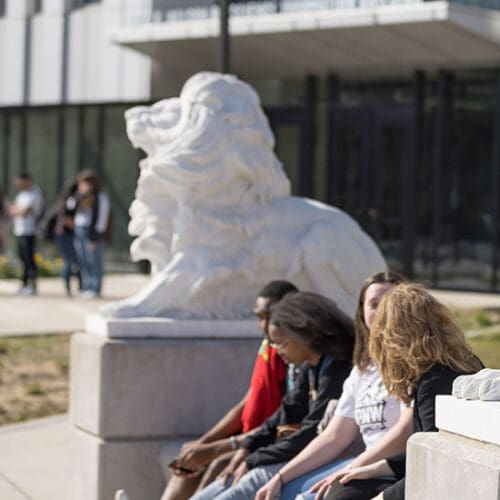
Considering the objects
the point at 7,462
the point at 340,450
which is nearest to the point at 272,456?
the point at 340,450

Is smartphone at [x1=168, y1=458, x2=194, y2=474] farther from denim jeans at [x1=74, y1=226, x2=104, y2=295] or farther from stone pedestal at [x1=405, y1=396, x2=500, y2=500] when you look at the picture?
denim jeans at [x1=74, y1=226, x2=104, y2=295]

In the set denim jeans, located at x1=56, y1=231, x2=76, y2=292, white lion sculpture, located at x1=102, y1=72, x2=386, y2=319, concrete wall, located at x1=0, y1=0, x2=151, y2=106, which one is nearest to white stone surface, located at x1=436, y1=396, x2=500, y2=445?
white lion sculpture, located at x1=102, y1=72, x2=386, y2=319

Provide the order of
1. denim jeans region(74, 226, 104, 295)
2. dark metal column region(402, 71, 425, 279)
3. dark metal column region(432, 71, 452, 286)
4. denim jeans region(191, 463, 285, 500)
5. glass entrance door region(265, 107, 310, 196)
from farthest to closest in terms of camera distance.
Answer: glass entrance door region(265, 107, 310, 196) → dark metal column region(402, 71, 425, 279) → dark metal column region(432, 71, 452, 286) → denim jeans region(74, 226, 104, 295) → denim jeans region(191, 463, 285, 500)

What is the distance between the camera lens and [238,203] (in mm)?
7902

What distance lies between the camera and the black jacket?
6.30 meters

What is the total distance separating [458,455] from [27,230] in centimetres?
1784

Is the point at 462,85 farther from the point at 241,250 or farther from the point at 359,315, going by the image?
the point at 359,315

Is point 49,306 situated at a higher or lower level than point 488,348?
lower

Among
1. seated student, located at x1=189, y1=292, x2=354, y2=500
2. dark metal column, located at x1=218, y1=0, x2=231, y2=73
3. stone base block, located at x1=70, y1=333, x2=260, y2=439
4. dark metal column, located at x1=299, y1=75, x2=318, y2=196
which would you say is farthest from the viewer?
dark metal column, located at x1=299, y1=75, x2=318, y2=196

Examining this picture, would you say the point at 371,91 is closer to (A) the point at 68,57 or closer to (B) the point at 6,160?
(A) the point at 68,57

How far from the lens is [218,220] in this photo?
7.77 meters

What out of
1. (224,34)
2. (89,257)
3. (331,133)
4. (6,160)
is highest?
(224,34)

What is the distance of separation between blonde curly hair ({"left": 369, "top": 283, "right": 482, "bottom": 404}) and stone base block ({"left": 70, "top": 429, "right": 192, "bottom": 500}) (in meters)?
2.42

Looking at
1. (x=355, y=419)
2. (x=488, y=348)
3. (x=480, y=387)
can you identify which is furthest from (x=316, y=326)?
(x=488, y=348)
